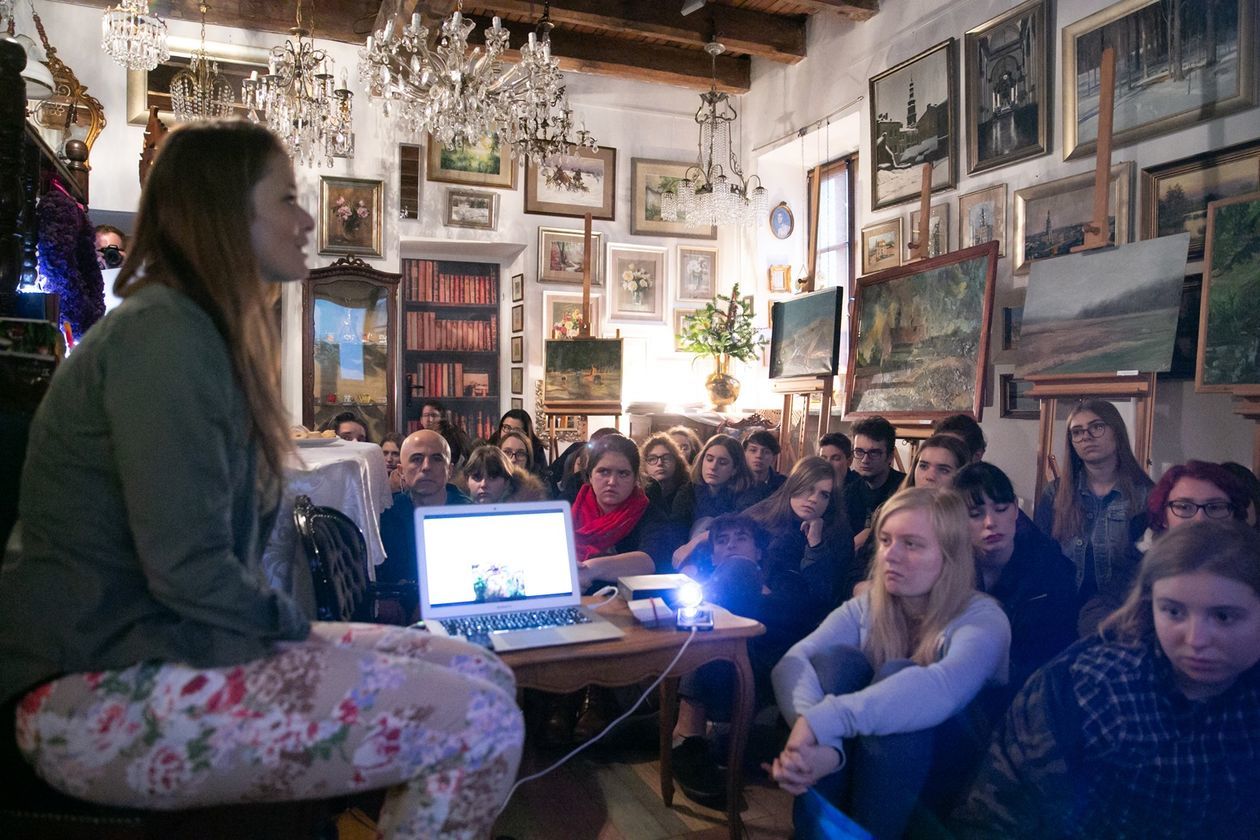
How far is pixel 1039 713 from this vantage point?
1.71 metres

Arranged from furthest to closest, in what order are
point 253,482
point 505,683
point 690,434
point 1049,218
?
point 690,434
point 1049,218
point 505,683
point 253,482

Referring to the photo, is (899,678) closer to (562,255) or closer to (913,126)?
(913,126)

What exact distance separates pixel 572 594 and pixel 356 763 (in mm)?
1336

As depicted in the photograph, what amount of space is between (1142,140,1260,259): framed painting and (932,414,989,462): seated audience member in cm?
128

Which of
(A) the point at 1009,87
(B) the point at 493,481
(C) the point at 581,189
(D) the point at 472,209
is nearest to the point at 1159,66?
(A) the point at 1009,87

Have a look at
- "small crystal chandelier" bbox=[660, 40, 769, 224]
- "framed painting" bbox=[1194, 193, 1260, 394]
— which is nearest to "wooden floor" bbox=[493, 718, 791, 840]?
"framed painting" bbox=[1194, 193, 1260, 394]

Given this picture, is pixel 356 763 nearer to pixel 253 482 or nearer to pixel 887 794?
pixel 253 482

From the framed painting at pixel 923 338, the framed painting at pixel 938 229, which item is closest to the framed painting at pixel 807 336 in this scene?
the framed painting at pixel 923 338

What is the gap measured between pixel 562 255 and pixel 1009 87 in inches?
158

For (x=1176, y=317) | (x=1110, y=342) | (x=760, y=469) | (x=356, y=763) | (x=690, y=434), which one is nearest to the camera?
(x=356, y=763)

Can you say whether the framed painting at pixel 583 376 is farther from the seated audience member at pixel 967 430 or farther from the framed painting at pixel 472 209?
the seated audience member at pixel 967 430

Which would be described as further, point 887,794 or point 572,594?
point 572,594

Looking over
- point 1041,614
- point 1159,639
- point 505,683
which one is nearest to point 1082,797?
point 1159,639

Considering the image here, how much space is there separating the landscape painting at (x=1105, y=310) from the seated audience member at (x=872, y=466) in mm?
779
